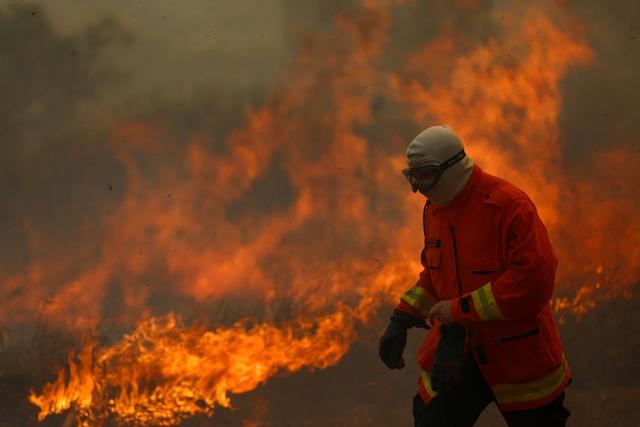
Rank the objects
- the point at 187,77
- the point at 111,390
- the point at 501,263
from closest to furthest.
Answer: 1. the point at 501,263
2. the point at 111,390
3. the point at 187,77

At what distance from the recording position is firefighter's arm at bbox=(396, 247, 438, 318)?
2920mm

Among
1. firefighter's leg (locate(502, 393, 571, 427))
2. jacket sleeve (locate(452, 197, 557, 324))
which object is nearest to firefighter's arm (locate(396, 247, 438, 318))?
jacket sleeve (locate(452, 197, 557, 324))

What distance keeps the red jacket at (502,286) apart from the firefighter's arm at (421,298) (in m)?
0.19

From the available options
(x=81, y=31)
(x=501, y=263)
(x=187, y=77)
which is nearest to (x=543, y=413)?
(x=501, y=263)

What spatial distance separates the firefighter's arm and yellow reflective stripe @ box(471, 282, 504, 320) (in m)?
0.47

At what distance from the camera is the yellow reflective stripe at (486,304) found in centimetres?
242

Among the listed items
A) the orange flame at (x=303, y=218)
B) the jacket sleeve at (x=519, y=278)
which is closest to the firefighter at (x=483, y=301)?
the jacket sleeve at (x=519, y=278)

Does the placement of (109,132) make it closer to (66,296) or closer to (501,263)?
(66,296)

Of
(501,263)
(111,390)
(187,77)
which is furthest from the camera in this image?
(187,77)

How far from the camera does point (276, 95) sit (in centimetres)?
507

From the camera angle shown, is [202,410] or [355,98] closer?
[202,410]

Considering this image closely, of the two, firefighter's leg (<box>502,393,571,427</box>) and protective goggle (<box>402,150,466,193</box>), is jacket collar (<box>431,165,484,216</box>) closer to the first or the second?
protective goggle (<box>402,150,466,193</box>)

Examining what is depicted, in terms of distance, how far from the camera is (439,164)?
2648mm

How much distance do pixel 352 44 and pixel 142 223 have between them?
1905 millimetres
